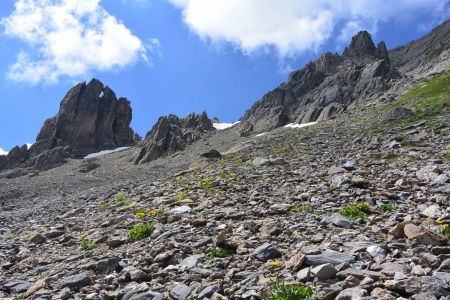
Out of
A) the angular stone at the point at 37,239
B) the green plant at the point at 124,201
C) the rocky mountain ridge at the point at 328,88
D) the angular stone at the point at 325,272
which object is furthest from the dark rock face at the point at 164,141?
the angular stone at the point at 325,272

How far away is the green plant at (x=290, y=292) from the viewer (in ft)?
24.9

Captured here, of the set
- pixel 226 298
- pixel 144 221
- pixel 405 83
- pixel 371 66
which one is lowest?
pixel 226 298

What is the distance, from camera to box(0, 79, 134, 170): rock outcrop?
16175cm

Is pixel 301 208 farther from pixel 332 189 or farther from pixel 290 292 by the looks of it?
pixel 290 292

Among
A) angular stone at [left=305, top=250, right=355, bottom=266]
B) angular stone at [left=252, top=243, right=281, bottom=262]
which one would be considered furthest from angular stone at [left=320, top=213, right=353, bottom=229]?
angular stone at [left=305, top=250, right=355, bottom=266]

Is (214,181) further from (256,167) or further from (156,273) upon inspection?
(156,273)

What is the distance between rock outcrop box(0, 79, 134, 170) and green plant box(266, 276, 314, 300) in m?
153

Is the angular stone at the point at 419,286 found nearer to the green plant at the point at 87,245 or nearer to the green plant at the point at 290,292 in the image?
the green plant at the point at 290,292

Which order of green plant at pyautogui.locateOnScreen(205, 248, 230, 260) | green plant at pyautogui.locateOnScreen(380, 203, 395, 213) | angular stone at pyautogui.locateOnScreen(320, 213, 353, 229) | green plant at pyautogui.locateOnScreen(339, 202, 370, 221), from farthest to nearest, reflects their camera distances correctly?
green plant at pyautogui.locateOnScreen(380, 203, 395, 213)
green plant at pyautogui.locateOnScreen(339, 202, 370, 221)
angular stone at pyautogui.locateOnScreen(320, 213, 353, 229)
green plant at pyautogui.locateOnScreen(205, 248, 230, 260)

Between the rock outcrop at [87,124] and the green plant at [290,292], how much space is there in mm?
153399

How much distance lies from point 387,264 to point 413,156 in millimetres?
15725

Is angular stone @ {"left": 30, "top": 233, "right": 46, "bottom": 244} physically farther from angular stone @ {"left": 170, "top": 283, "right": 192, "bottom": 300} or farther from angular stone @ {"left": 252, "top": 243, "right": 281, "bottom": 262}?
angular stone @ {"left": 252, "top": 243, "right": 281, "bottom": 262}

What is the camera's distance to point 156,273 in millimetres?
10398

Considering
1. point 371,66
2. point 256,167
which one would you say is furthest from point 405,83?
point 256,167
